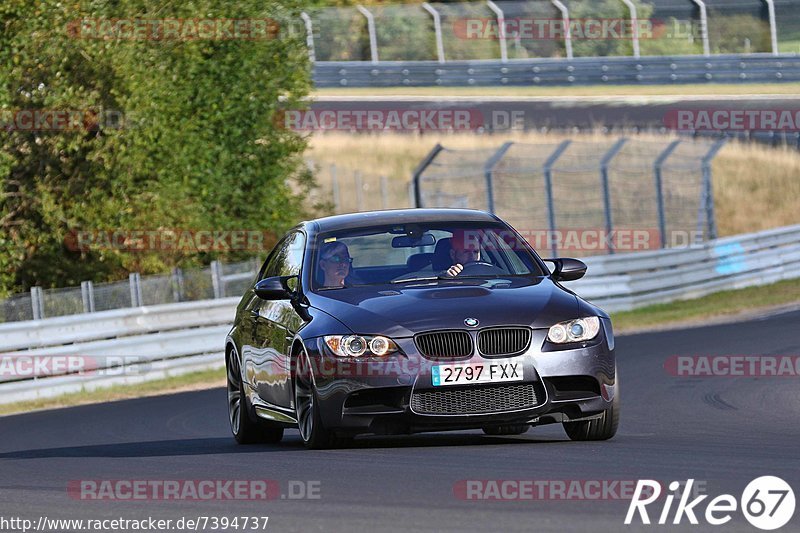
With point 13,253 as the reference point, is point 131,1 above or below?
above

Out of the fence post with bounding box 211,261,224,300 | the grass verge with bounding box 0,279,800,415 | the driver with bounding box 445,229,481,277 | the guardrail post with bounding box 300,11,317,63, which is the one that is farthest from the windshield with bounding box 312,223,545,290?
the guardrail post with bounding box 300,11,317,63

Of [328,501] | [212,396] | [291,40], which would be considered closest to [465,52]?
[291,40]

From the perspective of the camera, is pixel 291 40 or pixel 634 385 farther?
pixel 291 40

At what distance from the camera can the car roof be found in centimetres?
1109

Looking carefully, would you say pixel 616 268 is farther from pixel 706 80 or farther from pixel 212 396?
pixel 706 80

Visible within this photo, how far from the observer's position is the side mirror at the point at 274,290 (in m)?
10.6

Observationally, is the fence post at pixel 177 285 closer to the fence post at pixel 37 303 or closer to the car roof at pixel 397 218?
the fence post at pixel 37 303

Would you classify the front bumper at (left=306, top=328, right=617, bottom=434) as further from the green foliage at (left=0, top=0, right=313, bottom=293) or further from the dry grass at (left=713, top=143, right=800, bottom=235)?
the dry grass at (left=713, top=143, right=800, bottom=235)

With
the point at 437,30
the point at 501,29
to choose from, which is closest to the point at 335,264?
the point at 501,29

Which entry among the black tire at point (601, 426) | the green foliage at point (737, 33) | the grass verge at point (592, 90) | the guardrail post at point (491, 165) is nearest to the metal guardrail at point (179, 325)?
the guardrail post at point (491, 165)

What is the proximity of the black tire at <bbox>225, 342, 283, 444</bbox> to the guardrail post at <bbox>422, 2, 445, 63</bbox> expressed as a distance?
3486 cm

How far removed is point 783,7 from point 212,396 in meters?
28.7

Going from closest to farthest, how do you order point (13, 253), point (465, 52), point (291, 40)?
point (13, 253) → point (291, 40) → point (465, 52)

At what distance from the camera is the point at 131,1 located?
936 inches
